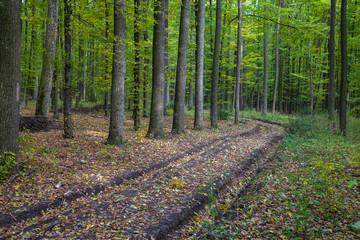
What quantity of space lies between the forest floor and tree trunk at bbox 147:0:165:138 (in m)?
1.65

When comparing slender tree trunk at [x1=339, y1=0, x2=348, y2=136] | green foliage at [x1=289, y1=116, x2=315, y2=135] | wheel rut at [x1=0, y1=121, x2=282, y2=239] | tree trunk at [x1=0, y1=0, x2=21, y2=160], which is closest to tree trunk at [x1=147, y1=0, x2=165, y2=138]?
wheel rut at [x1=0, y1=121, x2=282, y2=239]

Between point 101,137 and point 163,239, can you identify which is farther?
point 101,137

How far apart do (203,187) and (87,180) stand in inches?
112

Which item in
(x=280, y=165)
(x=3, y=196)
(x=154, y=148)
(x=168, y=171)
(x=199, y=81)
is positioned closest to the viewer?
(x=3, y=196)

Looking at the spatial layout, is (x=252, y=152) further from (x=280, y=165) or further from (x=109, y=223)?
(x=109, y=223)

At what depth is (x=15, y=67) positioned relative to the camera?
490cm

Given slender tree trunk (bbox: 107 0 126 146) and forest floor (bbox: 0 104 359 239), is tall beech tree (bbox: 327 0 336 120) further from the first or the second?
slender tree trunk (bbox: 107 0 126 146)

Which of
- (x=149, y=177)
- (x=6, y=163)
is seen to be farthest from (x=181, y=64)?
(x=6, y=163)

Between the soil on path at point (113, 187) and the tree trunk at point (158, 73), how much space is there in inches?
44.0

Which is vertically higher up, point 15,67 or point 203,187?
point 15,67

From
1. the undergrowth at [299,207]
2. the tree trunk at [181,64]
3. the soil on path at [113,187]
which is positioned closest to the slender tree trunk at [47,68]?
the soil on path at [113,187]

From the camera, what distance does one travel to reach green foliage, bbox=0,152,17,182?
4789 millimetres

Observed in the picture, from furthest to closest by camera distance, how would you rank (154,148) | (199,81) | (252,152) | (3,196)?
(199,81), (252,152), (154,148), (3,196)

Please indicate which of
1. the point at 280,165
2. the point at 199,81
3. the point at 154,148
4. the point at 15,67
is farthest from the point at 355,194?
the point at 199,81
